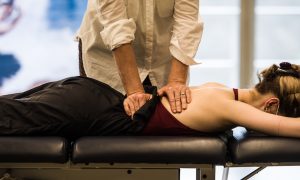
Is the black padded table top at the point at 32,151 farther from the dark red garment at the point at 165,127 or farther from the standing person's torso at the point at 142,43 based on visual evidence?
the standing person's torso at the point at 142,43

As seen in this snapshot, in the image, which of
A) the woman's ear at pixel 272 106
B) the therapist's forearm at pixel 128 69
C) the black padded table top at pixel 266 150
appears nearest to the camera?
the black padded table top at pixel 266 150

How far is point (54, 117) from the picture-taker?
1.43 meters

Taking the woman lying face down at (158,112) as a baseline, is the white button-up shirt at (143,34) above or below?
above

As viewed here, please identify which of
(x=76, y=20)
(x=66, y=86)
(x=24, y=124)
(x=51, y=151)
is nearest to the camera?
(x=51, y=151)

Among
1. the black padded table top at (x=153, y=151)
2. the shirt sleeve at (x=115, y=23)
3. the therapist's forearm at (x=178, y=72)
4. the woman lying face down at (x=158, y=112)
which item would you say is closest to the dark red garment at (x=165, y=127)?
the woman lying face down at (x=158, y=112)

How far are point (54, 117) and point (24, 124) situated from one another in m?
0.10

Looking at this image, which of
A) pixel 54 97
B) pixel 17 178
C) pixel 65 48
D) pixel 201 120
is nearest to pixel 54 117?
pixel 54 97

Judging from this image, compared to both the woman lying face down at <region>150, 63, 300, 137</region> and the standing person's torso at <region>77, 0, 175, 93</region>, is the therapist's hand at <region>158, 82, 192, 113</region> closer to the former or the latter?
the woman lying face down at <region>150, 63, 300, 137</region>

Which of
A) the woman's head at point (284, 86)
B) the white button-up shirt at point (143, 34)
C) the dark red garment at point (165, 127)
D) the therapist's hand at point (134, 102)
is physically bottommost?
the dark red garment at point (165, 127)

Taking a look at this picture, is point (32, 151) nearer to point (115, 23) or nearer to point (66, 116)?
point (66, 116)

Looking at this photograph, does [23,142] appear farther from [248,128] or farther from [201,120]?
[248,128]

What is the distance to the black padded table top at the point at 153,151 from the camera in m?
1.31

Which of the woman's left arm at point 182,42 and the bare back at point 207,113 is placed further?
the woman's left arm at point 182,42

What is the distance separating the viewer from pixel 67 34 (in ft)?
11.1
